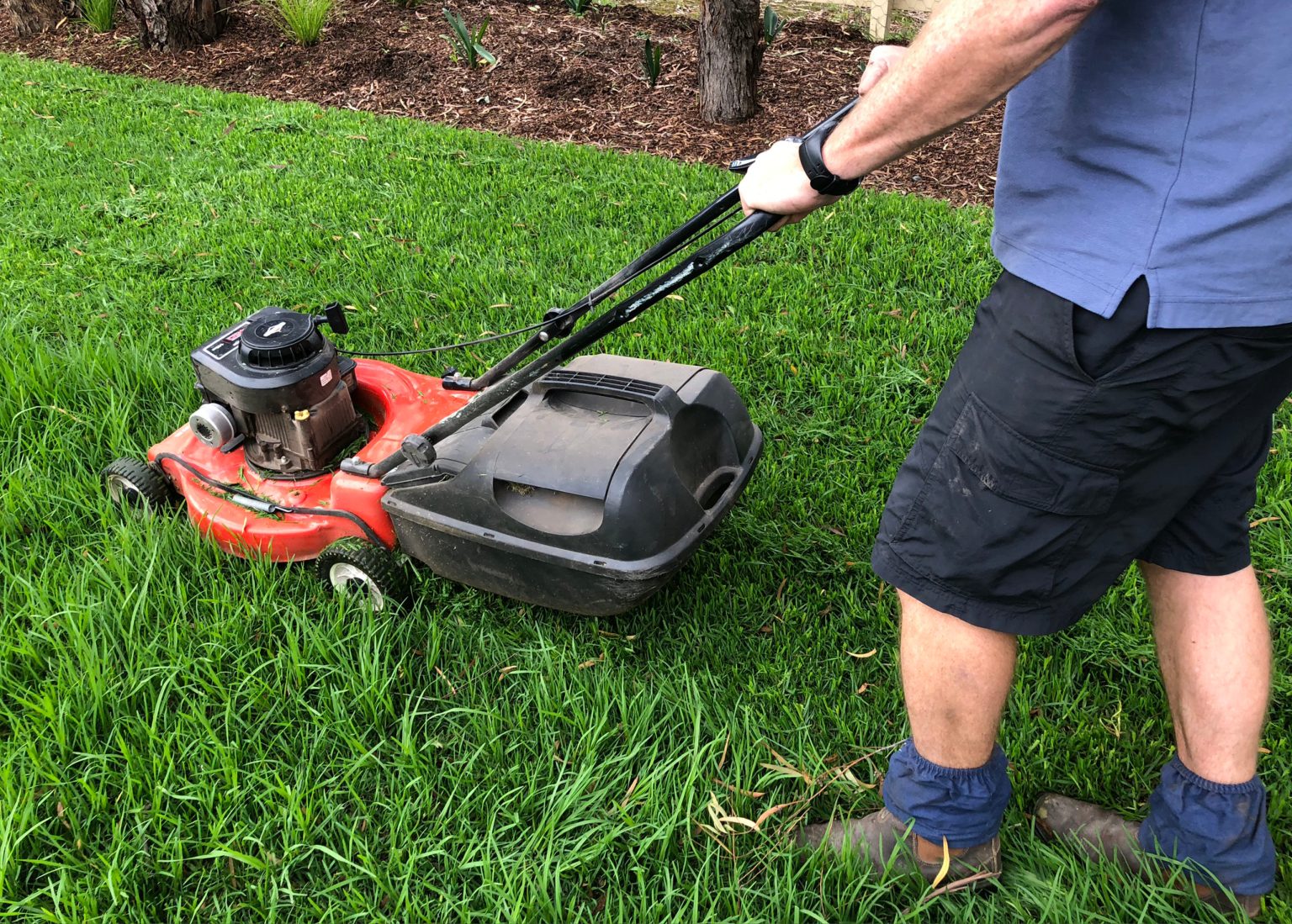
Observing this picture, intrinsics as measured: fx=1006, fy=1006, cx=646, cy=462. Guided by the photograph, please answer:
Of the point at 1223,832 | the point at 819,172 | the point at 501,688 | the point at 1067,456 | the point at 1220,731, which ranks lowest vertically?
the point at 501,688

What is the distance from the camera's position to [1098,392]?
1.19 meters

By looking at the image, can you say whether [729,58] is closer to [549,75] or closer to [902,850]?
[549,75]

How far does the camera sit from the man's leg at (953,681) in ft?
4.62

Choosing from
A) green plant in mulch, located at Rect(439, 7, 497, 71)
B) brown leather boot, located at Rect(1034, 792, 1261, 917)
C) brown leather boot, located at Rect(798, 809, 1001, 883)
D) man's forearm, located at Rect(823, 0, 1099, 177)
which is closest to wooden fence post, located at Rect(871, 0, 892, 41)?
green plant in mulch, located at Rect(439, 7, 497, 71)

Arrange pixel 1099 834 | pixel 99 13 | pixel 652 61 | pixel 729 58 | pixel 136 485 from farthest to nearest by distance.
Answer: pixel 99 13 → pixel 652 61 → pixel 729 58 → pixel 136 485 → pixel 1099 834

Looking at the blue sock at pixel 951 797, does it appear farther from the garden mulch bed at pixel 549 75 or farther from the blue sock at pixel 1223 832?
the garden mulch bed at pixel 549 75

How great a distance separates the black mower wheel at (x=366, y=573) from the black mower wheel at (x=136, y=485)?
0.51 m

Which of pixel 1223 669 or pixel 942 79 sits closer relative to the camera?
pixel 942 79

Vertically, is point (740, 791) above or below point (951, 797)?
below

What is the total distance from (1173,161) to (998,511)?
1.49ft

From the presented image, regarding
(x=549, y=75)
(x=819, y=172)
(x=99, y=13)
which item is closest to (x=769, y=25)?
(x=549, y=75)

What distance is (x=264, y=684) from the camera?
189 centimetres

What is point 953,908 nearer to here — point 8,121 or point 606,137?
point 606,137

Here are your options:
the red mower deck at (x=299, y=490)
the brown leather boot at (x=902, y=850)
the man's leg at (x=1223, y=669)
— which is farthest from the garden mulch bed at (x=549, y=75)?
the brown leather boot at (x=902, y=850)
